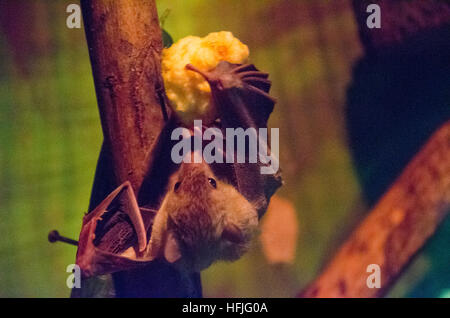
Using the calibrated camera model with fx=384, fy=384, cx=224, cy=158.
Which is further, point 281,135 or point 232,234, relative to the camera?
point 281,135

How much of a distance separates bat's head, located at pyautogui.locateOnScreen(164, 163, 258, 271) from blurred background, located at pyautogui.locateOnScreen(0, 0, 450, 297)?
103cm

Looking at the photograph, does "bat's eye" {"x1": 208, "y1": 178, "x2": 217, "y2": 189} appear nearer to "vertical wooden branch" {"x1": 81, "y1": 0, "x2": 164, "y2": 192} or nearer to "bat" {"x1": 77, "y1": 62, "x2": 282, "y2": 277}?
"bat" {"x1": 77, "y1": 62, "x2": 282, "y2": 277}

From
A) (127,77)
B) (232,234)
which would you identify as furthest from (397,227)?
(127,77)

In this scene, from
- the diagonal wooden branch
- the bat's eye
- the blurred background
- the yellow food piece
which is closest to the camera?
the yellow food piece

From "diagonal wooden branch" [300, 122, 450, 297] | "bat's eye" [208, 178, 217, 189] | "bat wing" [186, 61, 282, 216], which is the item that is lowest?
"diagonal wooden branch" [300, 122, 450, 297]

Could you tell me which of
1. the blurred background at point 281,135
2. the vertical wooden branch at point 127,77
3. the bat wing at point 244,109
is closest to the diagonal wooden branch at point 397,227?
the blurred background at point 281,135

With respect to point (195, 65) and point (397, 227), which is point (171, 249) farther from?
point (397, 227)

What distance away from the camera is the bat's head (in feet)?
3.84

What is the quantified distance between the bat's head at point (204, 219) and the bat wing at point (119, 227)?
0.11m

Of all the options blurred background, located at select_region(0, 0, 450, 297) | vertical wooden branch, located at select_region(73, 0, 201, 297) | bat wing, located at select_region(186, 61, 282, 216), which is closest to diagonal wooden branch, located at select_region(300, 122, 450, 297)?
blurred background, located at select_region(0, 0, 450, 297)

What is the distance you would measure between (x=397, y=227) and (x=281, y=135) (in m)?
0.88

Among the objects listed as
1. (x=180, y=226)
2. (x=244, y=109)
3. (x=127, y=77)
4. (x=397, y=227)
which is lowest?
(x=397, y=227)

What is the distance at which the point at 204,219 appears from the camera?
3.83 feet

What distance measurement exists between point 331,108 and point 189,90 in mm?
1421
